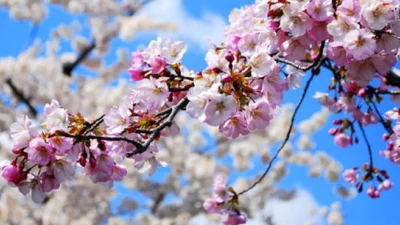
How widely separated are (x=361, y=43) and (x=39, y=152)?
811 mm

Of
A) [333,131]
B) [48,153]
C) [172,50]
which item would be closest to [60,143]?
[48,153]

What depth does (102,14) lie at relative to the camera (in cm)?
745

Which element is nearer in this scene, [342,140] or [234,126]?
[234,126]

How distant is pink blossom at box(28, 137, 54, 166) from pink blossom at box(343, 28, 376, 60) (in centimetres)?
76

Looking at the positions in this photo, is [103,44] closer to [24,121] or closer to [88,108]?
[88,108]

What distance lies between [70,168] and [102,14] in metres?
6.57

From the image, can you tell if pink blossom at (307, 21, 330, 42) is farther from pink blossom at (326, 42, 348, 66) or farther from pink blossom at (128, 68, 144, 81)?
pink blossom at (128, 68, 144, 81)

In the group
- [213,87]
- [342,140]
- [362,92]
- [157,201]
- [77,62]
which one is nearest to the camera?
[213,87]

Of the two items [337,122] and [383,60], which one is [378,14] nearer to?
[383,60]

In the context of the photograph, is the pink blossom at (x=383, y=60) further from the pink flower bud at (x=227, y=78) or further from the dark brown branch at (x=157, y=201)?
the dark brown branch at (x=157, y=201)

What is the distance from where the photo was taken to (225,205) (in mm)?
1869

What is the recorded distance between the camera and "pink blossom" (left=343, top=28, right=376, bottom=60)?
1.17m

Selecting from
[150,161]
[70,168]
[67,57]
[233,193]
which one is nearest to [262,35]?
[150,161]

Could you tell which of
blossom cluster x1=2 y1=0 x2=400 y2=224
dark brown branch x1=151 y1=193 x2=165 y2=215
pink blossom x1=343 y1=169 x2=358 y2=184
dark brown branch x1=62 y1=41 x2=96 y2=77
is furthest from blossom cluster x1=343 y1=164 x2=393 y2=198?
dark brown branch x1=62 y1=41 x2=96 y2=77
